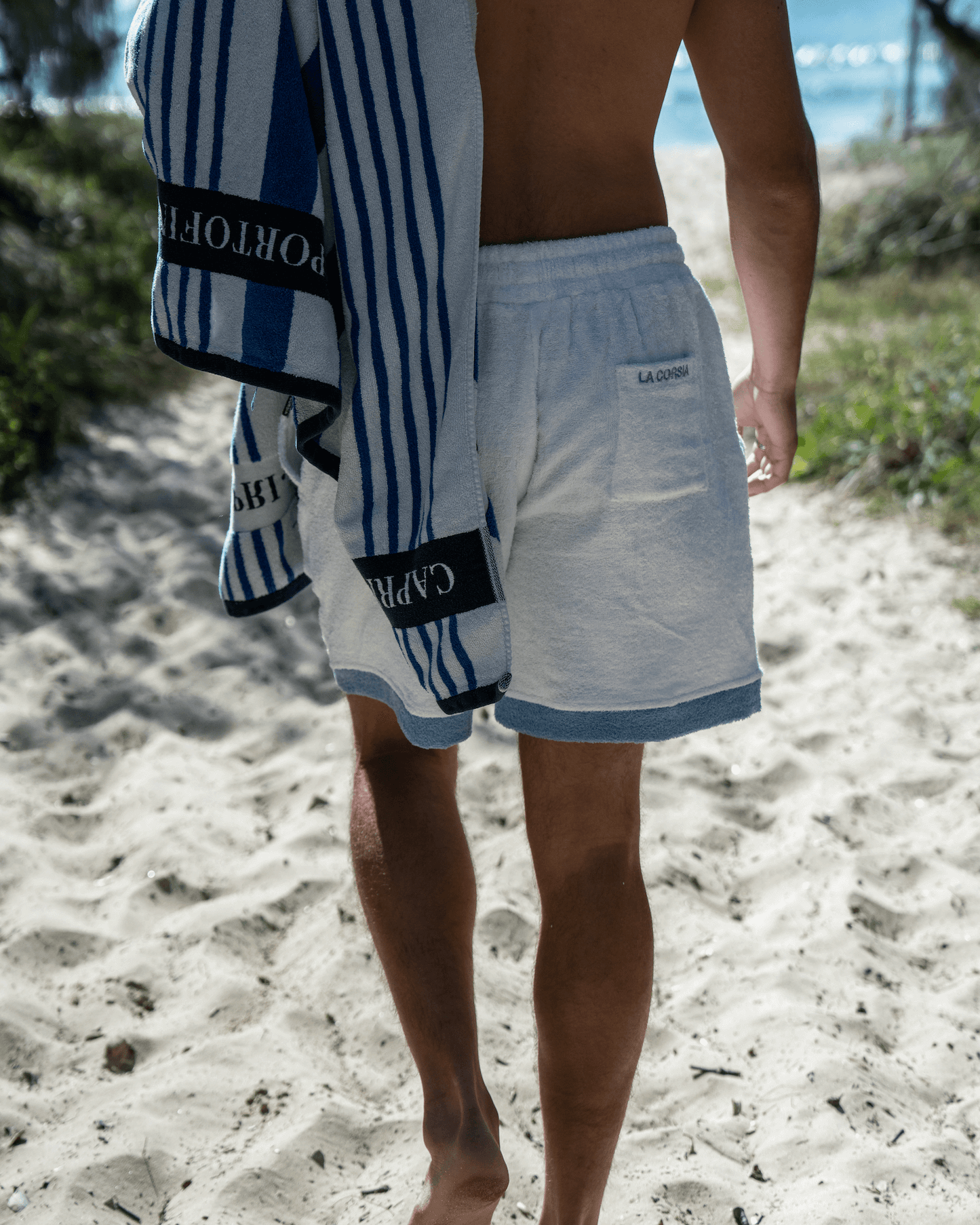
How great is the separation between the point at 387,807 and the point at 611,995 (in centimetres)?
37

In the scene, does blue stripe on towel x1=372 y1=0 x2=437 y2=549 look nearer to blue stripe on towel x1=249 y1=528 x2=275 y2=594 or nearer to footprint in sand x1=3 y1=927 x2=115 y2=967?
blue stripe on towel x1=249 y1=528 x2=275 y2=594

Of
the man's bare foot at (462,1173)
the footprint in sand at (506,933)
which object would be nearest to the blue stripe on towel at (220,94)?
the man's bare foot at (462,1173)

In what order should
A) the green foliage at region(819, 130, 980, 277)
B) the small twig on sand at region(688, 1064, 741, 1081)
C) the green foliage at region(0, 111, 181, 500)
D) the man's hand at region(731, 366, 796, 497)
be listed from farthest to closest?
the green foliage at region(819, 130, 980, 277), the green foliage at region(0, 111, 181, 500), the small twig on sand at region(688, 1064, 741, 1081), the man's hand at region(731, 366, 796, 497)

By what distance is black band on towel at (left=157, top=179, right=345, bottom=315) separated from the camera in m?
→ 1.07

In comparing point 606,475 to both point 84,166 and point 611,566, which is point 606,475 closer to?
point 611,566

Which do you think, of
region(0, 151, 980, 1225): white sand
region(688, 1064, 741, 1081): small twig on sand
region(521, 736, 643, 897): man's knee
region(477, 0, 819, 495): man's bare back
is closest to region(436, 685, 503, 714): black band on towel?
region(521, 736, 643, 897): man's knee

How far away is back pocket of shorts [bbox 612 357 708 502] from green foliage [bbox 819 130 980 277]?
715 centimetres

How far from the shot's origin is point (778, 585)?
3645 millimetres

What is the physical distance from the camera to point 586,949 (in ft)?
4.15

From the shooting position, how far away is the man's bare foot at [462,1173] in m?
1.24

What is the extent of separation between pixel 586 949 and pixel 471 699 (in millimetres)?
359

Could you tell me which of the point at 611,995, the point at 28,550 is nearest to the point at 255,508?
the point at 611,995

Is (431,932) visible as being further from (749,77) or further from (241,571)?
(749,77)

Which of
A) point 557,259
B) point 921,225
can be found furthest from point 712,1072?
point 921,225
